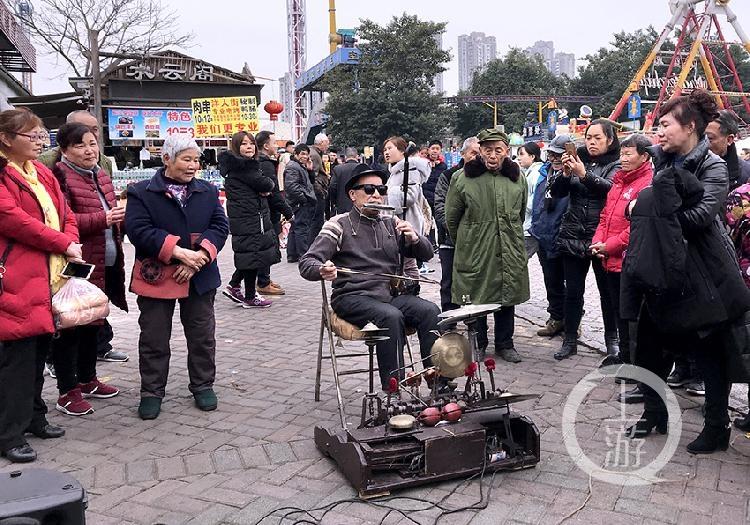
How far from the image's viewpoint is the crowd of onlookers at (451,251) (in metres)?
3.63

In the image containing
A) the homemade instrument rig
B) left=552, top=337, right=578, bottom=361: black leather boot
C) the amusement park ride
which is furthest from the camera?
the amusement park ride

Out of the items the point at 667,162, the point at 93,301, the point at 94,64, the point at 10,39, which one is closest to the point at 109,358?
the point at 93,301

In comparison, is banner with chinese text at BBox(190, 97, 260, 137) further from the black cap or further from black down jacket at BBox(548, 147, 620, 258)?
the black cap

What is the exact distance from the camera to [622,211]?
16.5 ft

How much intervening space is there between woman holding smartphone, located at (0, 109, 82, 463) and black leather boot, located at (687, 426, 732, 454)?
11.9 ft

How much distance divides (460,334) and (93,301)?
2158 millimetres

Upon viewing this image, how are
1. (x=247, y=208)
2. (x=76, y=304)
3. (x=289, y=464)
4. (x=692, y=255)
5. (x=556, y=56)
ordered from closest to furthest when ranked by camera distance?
(x=692, y=255), (x=289, y=464), (x=76, y=304), (x=247, y=208), (x=556, y=56)

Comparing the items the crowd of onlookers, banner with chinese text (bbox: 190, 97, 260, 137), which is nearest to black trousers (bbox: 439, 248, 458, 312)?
the crowd of onlookers

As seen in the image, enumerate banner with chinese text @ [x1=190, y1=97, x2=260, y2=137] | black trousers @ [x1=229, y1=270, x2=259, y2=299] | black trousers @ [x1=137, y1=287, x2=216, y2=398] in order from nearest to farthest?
black trousers @ [x1=137, y1=287, x2=216, y2=398], black trousers @ [x1=229, y1=270, x2=259, y2=299], banner with chinese text @ [x1=190, y1=97, x2=260, y2=137]

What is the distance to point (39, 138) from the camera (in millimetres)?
4016

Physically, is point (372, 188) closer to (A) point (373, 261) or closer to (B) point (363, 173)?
(B) point (363, 173)

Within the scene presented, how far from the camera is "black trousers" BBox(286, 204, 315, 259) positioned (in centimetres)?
1149

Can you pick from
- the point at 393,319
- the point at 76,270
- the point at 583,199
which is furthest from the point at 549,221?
the point at 76,270

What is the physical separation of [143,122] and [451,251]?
954 inches
